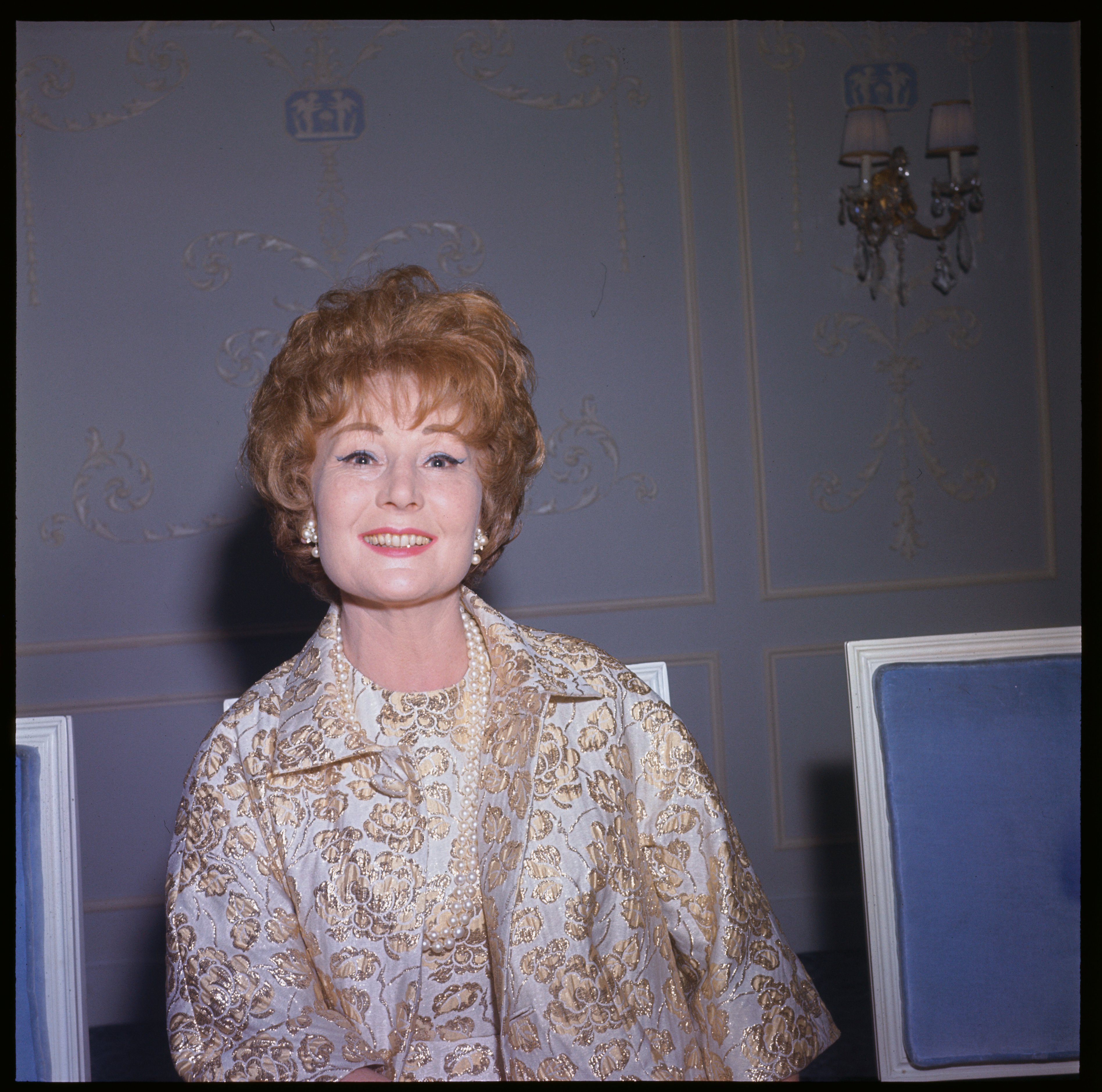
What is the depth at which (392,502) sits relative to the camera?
1240mm

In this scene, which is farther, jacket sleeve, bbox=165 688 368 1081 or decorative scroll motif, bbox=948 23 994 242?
decorative scroll motif, bbox=948 23 994 242

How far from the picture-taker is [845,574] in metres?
3.13

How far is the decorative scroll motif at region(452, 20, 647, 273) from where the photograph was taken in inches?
117

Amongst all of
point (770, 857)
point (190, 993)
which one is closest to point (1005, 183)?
point (770, 857)

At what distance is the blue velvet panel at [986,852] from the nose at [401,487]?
0.65 meters

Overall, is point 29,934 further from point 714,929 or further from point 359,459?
point 714,929

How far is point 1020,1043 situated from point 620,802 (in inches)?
23.2

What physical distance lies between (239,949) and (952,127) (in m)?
2.89

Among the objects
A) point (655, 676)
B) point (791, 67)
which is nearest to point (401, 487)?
point (655, 676)

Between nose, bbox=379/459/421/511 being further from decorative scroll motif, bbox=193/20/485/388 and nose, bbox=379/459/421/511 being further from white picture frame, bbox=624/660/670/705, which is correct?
decorative scroll motif, bbox=193/20/485/388

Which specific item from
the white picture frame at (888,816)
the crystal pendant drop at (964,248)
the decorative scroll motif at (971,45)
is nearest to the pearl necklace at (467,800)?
the white picture frame at (888,816)

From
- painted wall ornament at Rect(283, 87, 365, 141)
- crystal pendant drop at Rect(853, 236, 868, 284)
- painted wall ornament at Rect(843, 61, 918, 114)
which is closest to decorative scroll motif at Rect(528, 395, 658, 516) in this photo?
crystal pendant drop at Rect(853, 236, 868, 284)

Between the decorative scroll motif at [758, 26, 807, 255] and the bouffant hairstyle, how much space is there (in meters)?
1.96

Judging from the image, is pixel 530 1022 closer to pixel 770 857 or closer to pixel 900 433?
pixel 770 857
